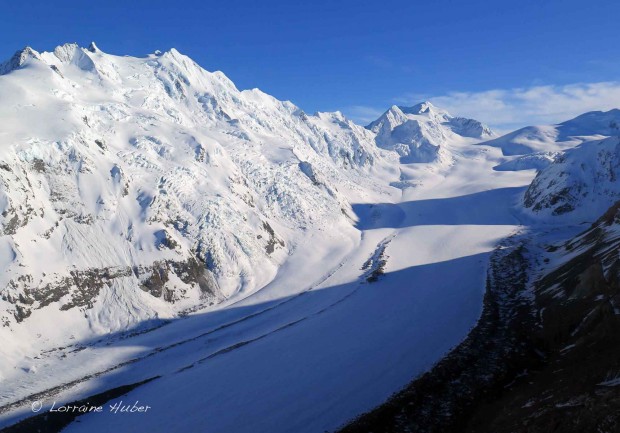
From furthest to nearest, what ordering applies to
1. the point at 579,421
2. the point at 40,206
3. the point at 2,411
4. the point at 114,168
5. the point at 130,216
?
the point at 114,168
the point at 130,216
the point at 40,206
the point at 2,411
the point at 579,421

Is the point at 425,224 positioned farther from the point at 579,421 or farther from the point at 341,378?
the point at 579,421

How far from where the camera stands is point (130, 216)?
7475 centimetres

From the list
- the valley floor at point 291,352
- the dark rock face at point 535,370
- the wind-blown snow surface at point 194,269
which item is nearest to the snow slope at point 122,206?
the wind-blown snow surface at point 194,269

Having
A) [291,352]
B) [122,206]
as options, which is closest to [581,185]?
[291,352]

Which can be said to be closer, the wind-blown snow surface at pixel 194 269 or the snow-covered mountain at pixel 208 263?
the wind-blown snow surface at pixel 194 269

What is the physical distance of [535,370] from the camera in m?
34.6

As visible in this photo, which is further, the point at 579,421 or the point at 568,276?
the point at 568,276

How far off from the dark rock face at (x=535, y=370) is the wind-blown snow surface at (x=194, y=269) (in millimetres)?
2642

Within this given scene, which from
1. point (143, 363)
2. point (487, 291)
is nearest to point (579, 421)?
point (487, 291)

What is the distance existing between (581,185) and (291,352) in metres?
104

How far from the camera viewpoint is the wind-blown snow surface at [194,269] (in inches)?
1563

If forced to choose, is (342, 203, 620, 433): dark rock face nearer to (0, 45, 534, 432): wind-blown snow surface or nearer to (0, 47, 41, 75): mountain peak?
(0, 45, 534, 432): wind-blown snow surface

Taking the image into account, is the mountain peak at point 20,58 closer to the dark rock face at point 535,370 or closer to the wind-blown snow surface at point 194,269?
the wind-blown snow surface at point 194,269

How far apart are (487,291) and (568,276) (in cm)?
1014
